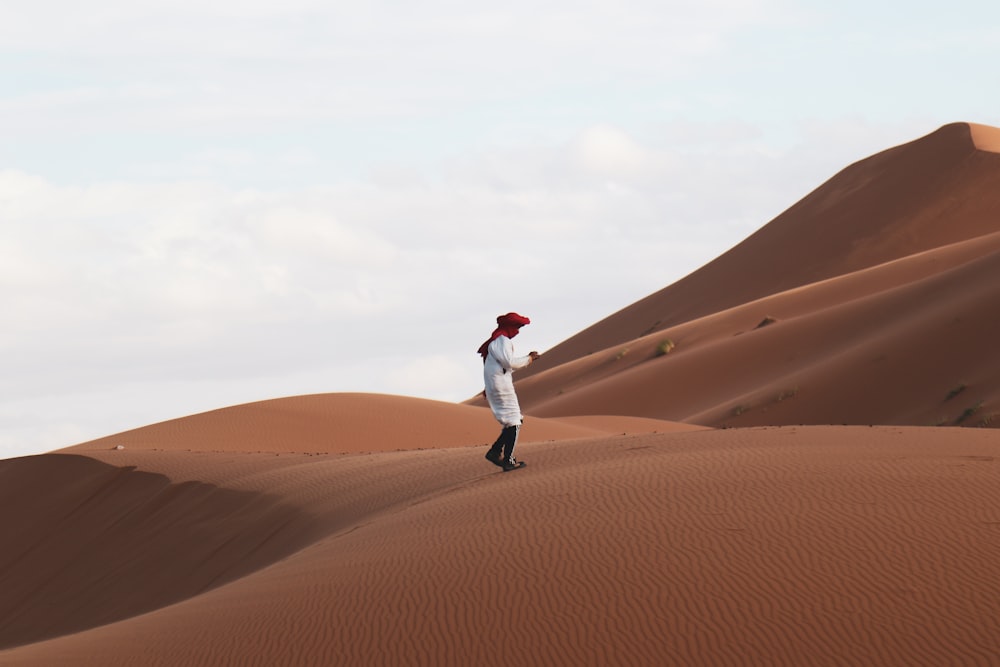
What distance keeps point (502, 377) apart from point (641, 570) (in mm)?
4343

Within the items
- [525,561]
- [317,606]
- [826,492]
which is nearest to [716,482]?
[826,492]

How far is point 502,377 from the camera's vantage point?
1303cm

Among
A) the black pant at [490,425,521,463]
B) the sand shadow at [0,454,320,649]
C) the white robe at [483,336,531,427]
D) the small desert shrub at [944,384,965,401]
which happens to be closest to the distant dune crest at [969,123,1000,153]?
the small desert shrub at [944,384,965,401]

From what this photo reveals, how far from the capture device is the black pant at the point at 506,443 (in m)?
13.8

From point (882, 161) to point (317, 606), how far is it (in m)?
75.9

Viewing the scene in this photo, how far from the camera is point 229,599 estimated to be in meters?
10.3

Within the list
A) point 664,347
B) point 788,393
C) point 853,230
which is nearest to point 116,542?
point 788,393

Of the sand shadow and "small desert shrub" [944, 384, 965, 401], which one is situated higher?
the sand shadow

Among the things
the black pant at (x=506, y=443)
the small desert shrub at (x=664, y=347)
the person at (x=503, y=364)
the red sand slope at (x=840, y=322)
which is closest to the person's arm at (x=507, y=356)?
the person at (x=503, y=364)

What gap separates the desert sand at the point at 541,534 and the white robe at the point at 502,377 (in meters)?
0.73

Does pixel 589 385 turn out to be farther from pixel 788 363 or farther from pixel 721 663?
pixel 721 663

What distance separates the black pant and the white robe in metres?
0.29

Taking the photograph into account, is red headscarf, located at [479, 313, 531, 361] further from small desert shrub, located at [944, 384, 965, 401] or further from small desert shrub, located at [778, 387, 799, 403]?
small desert shrub, located at [778, 387, 799, 403]

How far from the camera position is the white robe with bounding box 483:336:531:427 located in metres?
12.9
